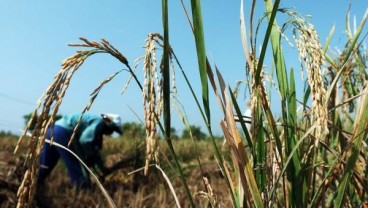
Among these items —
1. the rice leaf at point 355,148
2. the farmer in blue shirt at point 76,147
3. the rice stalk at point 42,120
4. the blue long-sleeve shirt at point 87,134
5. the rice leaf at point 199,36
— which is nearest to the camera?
the rice stalk at point 42,120

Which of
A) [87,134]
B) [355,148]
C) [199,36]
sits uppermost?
[87,134]

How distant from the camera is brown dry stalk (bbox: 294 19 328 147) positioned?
788 mm

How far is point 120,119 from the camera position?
7.76 metres

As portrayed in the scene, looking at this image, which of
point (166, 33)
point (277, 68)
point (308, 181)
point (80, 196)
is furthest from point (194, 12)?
point (80, 196)

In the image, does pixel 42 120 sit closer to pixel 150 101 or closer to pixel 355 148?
pixel 150 101

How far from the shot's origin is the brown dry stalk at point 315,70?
0.79m

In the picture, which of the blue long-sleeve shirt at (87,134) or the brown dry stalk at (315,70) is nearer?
the brown dry stalk at (315,70)

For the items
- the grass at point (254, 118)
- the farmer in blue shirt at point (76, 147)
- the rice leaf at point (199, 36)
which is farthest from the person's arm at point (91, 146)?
the rice leaf at point (199, 36)

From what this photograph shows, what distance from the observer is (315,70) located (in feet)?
2.85

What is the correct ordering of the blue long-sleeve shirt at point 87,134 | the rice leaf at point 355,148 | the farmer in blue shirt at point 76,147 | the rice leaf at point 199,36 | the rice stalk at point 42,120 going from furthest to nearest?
1. the blue long-sleeve shirt at point 87,134
2. the farmer in blue shirt at point 76,147
3. the rice leaf at point 355,148
4. the rice leaf at point 199,36
5. the rice stalk at point 42,120

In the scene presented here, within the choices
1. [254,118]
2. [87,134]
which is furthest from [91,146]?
[254,118]

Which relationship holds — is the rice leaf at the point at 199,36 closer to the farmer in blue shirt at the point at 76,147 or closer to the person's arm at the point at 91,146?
the farmer in blue shirt at the point at 76,147

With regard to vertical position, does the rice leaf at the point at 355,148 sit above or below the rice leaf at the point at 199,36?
below

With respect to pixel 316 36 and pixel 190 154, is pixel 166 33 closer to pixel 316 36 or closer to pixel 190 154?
pixel 316 36
